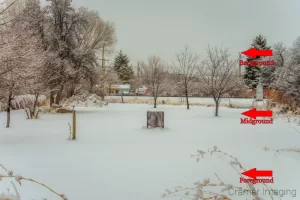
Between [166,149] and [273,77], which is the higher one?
[273,77]

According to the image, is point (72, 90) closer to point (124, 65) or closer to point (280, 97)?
point (124, 65)

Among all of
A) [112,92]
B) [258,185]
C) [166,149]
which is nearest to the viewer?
[258,185]

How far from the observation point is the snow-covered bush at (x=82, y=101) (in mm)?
A: 5023

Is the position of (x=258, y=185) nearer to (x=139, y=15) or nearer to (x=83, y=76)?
(x=139, y=15)

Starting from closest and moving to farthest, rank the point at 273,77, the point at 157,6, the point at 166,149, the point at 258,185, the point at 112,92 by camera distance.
Answer: 1. the point at 258,185
2. the point at 157,6
3. the point at 166,149
4. the point at 273,77
5. the point at 112,92

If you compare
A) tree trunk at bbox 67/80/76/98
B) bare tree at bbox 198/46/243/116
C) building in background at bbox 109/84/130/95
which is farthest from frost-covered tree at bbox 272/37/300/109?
building in background at bbox 109/84/130/95

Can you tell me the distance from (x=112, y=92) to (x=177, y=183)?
6079 mm

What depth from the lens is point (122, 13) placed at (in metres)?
1.08

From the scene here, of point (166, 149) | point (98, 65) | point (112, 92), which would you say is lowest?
point (166, 149)

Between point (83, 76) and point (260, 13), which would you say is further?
point (83, 76)

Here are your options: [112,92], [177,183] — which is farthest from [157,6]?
[112,92]

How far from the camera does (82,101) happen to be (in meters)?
5.24

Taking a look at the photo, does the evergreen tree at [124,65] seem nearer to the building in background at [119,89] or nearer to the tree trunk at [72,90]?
the tree trunk at [72,90]

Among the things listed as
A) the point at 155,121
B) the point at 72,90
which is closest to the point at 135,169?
the point at 155,121
